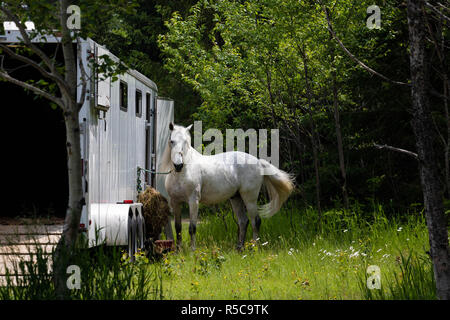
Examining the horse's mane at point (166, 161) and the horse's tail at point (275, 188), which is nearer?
the horse's mane at point (166, 161)

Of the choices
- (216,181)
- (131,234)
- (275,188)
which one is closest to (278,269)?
(131,234)

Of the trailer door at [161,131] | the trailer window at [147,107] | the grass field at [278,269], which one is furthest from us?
the trailer door at [161,131]

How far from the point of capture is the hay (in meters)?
9.09

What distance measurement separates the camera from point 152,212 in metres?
9.10

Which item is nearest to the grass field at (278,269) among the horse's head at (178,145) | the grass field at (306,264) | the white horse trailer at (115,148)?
the grass field at (306,264)

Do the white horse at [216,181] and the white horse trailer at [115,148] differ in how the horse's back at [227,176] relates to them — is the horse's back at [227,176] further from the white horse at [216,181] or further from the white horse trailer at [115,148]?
the white horse trailer at [115,148]

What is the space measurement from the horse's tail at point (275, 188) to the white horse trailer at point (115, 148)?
5.73ft

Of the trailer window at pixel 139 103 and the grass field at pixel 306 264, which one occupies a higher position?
the trailer window at pixel 139 103

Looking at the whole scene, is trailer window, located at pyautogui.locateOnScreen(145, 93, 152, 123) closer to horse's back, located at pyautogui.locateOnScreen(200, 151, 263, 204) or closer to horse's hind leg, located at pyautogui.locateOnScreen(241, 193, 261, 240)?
horse's back, located at pyautogui.locateOnScreen(200, 151, 263, 204)

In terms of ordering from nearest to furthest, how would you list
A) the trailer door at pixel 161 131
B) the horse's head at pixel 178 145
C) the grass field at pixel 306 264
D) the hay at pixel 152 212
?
the grass field at pixel 306 264 → the horse's head at pixel 178 145 → the hay at pixel 152 212 → the trailer door at pixel 161 131

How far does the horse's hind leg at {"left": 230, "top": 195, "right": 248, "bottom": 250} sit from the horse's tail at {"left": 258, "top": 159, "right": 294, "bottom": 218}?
0.30 metres

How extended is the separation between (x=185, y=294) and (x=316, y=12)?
5.84 m

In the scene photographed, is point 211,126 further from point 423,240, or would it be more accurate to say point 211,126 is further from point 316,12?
point 423,240

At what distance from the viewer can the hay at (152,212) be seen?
9.09m
